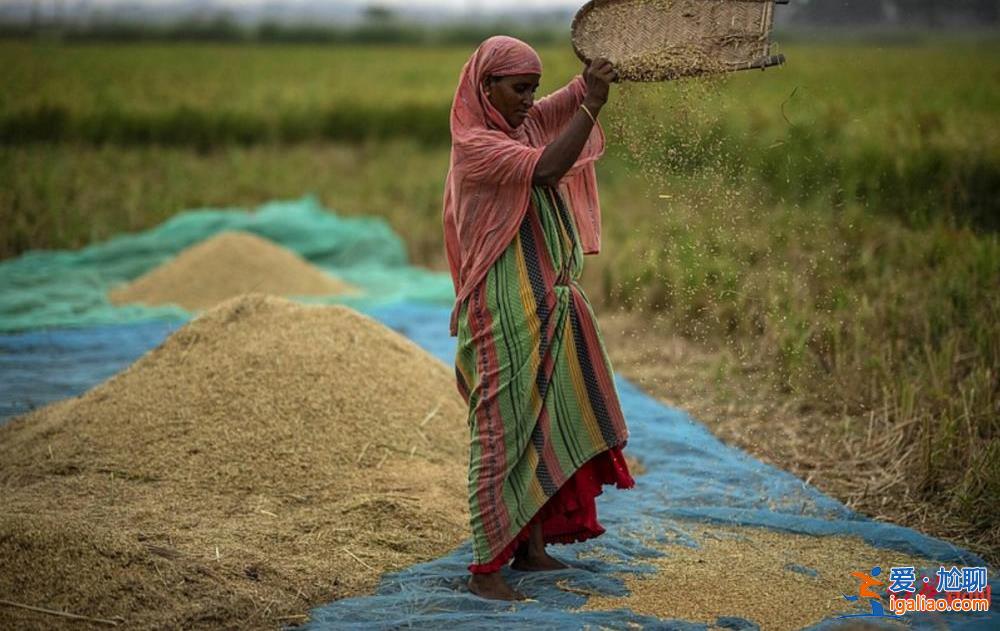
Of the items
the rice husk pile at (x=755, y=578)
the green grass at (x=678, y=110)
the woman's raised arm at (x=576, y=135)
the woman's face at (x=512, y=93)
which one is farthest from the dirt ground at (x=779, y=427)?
the woman's face at (x=512, y=93)

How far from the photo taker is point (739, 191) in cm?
380

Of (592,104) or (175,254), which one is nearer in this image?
(592,104)

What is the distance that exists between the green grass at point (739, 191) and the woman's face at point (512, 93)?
44 cm

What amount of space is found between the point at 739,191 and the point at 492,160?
1.21m

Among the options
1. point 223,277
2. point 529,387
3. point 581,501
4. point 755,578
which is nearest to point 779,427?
point 755,578

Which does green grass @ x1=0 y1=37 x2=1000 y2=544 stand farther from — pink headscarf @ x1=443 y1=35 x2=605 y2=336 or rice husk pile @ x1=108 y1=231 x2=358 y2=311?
rice husk pile @ x1=108 y1=231 x2=358 y2=311

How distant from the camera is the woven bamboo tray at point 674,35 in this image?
3.06 m

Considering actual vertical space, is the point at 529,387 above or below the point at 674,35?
below

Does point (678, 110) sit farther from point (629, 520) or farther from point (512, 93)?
point (629, 520)

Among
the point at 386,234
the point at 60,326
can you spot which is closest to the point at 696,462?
the point at 60,326

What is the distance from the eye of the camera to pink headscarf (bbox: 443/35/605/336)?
2912 mm

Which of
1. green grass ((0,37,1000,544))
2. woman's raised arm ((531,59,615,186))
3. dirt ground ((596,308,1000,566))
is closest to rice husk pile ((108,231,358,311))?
green grass ((0,37,1000,544))

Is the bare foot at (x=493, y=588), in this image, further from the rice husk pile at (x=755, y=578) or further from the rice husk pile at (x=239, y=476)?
the rice husk pile at (x=239, y=476)

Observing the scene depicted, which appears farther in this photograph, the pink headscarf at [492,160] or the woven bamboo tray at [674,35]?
the woven bamboo tray at [674,35]
